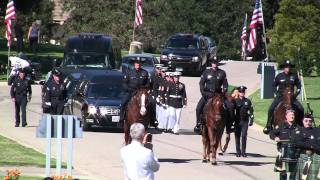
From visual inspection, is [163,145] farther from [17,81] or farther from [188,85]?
[188,85]

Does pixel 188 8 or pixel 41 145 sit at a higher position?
pixel 188 8

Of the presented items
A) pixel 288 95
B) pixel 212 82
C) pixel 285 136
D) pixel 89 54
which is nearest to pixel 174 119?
pixel 212 82

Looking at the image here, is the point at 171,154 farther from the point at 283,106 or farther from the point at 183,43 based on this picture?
the point at 183,43

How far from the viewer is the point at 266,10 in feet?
230

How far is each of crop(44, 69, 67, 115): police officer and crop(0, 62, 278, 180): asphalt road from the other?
93 centimetres

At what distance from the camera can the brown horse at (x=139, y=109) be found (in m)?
20.5

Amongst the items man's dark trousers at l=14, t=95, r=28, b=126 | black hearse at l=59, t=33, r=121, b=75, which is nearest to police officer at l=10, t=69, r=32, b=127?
man's dark trousers at l=14, t=95, r=28, b=126

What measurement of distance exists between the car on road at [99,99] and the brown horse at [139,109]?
687 centimetres

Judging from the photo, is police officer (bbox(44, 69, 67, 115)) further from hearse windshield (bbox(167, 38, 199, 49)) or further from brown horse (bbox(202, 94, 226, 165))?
hearse windshield (bbox(167, 38, 199, 49))

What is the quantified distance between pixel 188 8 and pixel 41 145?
4422 cm

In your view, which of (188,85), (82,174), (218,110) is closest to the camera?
(82,174)

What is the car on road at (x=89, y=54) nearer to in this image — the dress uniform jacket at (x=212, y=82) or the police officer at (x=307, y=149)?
the dress uniform jacket at (x=212, y=82)

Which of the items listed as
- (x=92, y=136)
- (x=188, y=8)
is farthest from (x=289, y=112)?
(x=188, y=8)

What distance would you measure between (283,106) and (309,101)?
16.4 meters
